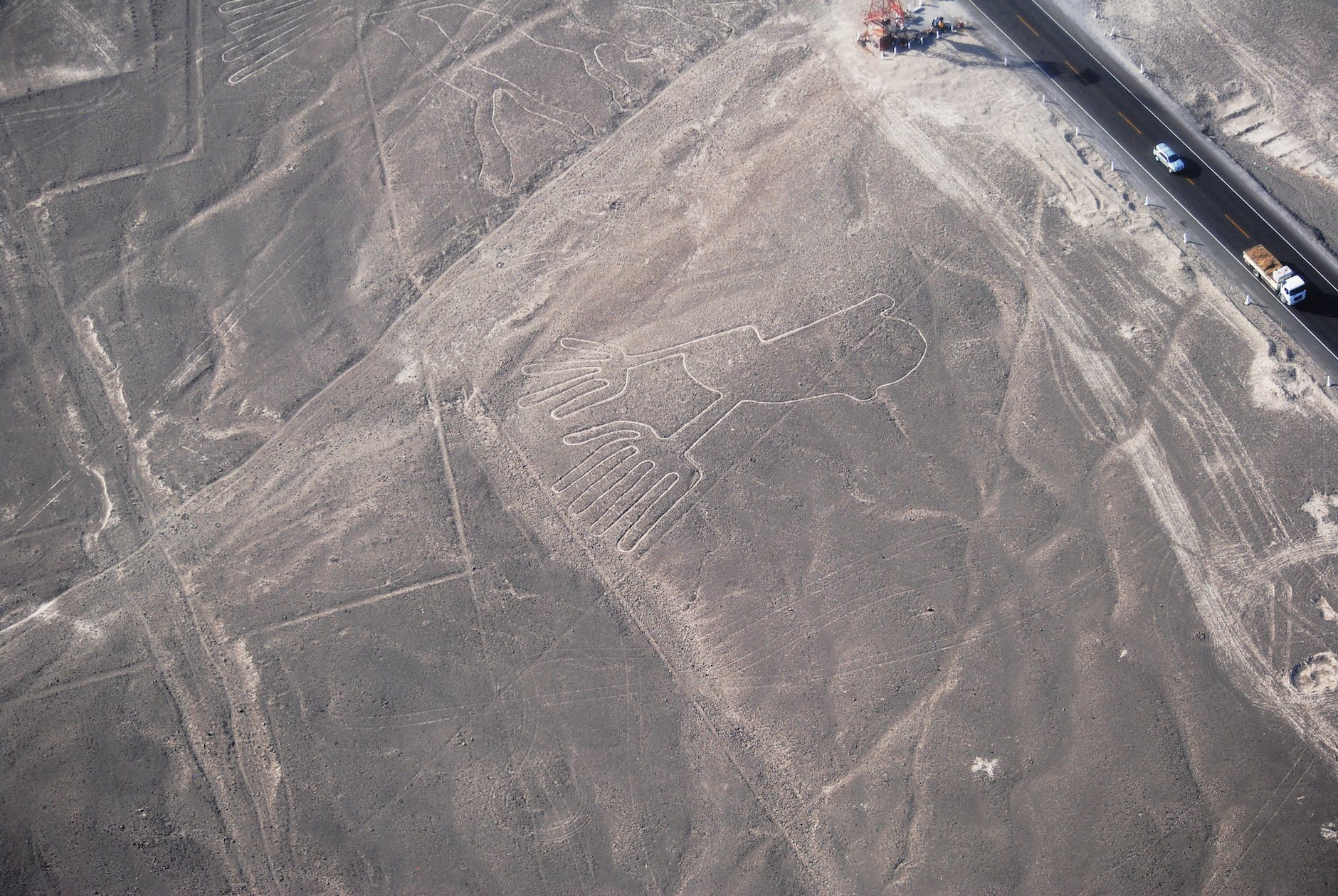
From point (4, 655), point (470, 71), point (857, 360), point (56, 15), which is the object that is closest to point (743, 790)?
point (857, 360)

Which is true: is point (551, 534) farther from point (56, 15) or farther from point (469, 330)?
point (56, 15)

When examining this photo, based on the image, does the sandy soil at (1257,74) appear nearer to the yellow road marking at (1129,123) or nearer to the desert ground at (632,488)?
the yellow road marking at (1129,123)

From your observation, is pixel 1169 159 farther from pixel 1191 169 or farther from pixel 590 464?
pixel 590 464

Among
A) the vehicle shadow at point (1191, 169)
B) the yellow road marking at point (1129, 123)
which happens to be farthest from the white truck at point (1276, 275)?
the yellow road marking at point (1129, 123)

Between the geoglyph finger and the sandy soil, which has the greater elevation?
the geoglyph finger

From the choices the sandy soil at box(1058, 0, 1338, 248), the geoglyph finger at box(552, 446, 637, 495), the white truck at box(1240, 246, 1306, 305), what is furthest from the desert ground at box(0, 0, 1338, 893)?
the sandy soil at box(1058, 0, 1338, 248)

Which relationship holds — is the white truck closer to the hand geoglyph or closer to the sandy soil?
the sandy soil
